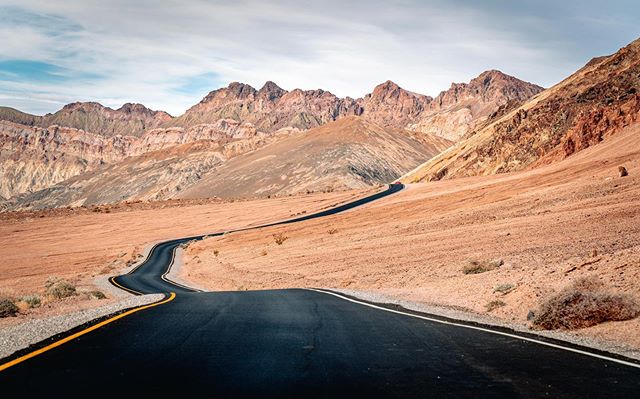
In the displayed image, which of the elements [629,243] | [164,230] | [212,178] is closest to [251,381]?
[629,243]

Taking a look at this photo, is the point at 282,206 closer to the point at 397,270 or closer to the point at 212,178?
the point at 397,270

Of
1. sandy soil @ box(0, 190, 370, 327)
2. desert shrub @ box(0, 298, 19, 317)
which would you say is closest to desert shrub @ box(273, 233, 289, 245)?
sandy soil @ box(0, 190, 370, 327)

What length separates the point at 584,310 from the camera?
1155 cm

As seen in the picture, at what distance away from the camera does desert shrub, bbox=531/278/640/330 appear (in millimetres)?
11469

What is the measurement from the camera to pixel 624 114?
67062 millimetres

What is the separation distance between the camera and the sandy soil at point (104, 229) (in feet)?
175

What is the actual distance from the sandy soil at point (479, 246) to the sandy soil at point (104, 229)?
A: 1182cm

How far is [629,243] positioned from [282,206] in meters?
78.7

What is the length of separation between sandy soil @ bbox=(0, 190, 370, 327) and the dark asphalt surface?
106 ft

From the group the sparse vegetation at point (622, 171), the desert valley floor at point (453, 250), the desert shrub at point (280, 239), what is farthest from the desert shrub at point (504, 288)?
the desert shrub at point (280, 239)

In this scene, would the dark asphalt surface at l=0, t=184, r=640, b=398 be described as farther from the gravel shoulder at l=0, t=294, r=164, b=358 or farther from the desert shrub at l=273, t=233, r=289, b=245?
the desert shrub at l=273, t=233, r=289, b=245

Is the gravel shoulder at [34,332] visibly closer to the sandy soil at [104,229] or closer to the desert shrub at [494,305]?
the desert shrub at [494,305]

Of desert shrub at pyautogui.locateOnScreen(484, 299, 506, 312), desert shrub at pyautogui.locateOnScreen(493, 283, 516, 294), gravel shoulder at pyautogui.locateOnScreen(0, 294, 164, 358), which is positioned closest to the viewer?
gravel shoulder at pyautogui.locateOnScreen(0, 294, 164, 358)

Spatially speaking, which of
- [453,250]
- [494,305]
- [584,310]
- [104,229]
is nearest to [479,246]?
[453,250]
